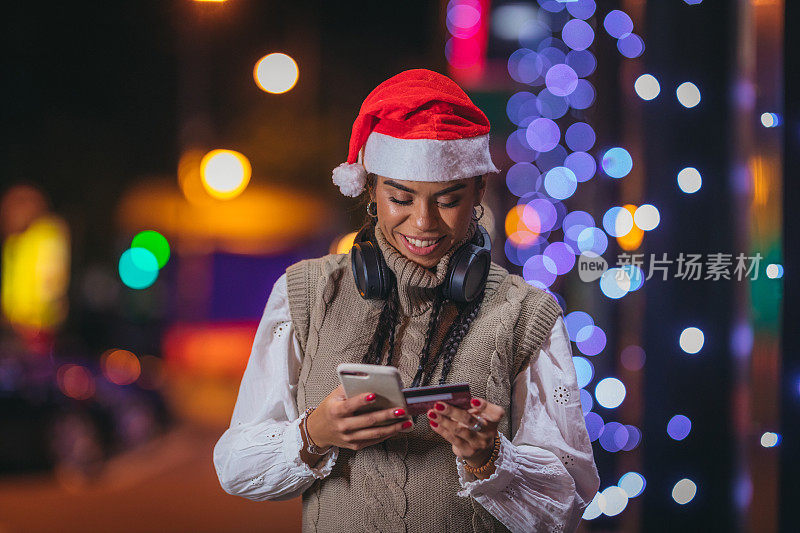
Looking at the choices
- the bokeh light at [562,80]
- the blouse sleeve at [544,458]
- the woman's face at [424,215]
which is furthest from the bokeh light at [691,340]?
the woman's face at [424,215]

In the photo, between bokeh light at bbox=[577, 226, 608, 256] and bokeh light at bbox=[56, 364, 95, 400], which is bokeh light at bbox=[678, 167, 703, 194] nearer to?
bokeh light at bbox=[577, 226, 608, 256]

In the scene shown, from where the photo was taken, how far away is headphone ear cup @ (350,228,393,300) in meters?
1.67

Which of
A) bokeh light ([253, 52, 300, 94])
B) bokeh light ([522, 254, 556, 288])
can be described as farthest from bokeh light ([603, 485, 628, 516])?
bokeh light ([253, 52, 300, 94])

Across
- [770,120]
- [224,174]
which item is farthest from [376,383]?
[224,174]

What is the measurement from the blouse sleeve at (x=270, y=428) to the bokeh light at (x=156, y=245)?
1246 centimetres

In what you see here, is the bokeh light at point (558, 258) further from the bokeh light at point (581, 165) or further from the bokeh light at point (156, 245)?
the bokeh light at point (156, 245)

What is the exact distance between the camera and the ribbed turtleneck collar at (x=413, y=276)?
167cm

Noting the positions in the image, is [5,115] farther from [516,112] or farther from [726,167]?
[726,167]

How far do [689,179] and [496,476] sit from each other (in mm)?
2573

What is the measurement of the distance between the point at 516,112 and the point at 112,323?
→ 7.08m

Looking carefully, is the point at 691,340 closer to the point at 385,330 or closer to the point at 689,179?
the point at 689,179

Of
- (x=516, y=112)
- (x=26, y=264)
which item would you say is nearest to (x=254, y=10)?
(x=516, y=112)

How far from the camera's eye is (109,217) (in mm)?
10320

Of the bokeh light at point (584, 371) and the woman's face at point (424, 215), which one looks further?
the bokeh light at point (584, 371)
